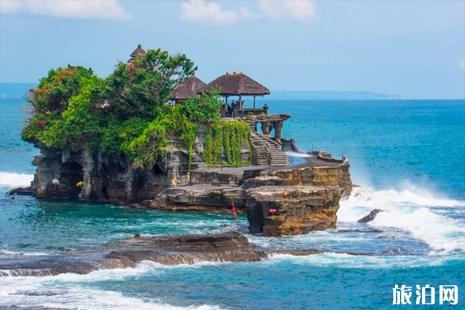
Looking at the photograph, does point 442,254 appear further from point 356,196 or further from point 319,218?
point 356,196

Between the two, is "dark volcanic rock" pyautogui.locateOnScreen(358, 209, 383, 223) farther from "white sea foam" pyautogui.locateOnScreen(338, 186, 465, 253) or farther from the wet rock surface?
the wet rock surface

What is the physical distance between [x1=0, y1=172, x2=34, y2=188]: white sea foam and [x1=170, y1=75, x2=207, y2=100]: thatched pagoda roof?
19555 millimetres

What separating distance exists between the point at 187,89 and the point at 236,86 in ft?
13.0

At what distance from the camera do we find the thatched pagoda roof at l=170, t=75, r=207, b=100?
79438mm

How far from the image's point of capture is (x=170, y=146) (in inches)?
2872

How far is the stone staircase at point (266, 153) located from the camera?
2977 inches

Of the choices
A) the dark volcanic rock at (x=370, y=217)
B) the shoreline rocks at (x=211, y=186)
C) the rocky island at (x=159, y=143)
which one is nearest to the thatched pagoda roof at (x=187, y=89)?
the rocky island at (x=159, y=143)

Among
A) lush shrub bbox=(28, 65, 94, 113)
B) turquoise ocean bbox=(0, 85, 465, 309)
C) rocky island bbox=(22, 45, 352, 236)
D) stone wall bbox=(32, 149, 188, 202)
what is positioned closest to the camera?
turquoise ocean bbox=(0, 85, 465, 309)

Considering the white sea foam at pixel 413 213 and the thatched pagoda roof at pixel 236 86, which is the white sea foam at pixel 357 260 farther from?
the thatched pagoda roof at pixel 236 86

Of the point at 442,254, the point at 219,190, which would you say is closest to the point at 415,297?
the point at 442,254

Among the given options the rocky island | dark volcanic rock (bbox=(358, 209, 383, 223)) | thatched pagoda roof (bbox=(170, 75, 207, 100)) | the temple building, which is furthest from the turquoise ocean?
thatched pagoda roof (bbox=(170, 75, 207, 100))

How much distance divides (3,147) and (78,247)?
8364 centimetres

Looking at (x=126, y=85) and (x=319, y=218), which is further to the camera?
(x=126, y=85)

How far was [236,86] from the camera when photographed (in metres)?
79.1
